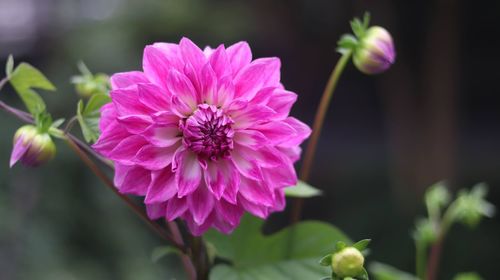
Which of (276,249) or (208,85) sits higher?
(208,85)

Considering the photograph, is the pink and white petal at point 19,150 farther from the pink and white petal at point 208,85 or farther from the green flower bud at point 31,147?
the pink and white petal at point 208,85

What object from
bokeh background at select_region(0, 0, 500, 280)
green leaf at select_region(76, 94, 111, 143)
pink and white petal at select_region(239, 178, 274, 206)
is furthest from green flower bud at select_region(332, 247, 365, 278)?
bokeh background at select_region(0, 0, 500, 280)

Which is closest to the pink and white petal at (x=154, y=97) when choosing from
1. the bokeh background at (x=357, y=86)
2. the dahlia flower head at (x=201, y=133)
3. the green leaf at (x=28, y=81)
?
the dahlia flower head at (x=201, y=133)

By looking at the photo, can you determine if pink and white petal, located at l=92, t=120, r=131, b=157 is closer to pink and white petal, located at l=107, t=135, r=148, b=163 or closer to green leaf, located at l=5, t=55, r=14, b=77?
pink and white petal, located at l=107, t=135, r=148, b=163

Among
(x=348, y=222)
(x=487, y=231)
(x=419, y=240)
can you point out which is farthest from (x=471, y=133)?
(x=419, y=240)

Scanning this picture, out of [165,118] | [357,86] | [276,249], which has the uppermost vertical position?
[165,118]

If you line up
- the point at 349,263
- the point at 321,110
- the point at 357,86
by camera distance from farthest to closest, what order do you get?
the point at 357,86
the point at 321,110
the point at 349,263

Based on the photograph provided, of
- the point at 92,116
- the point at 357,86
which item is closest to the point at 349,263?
the point at 92,116

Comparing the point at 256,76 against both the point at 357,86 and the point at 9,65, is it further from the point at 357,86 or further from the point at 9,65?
the point at 357,86
